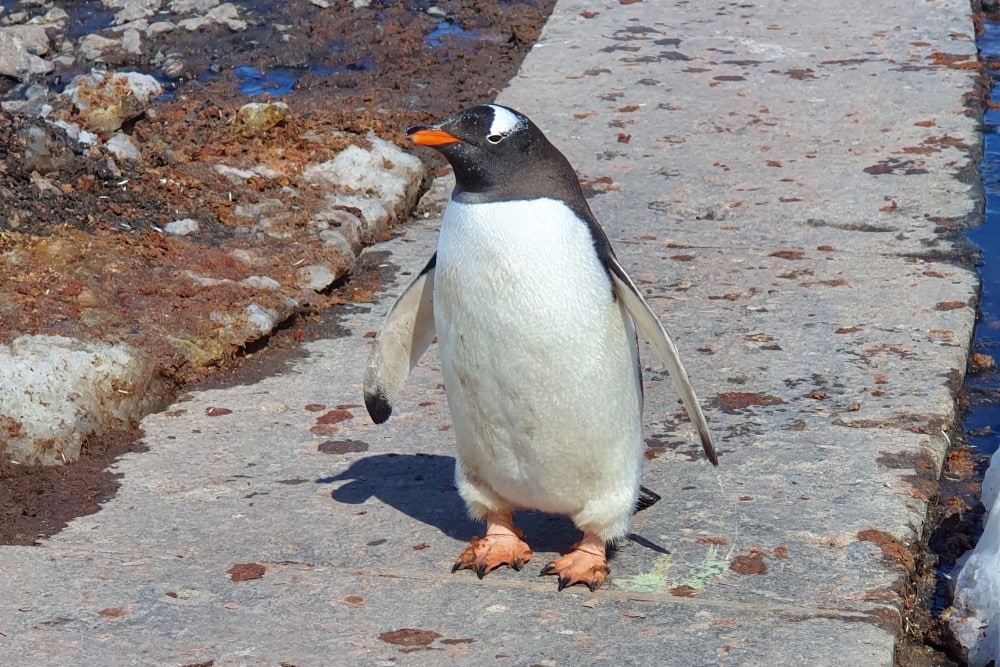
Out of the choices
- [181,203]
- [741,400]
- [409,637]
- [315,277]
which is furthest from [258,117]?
[409,637]

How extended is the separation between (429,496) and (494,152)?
1.00 metres

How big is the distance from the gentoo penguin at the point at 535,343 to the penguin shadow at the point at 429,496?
0.50 ft

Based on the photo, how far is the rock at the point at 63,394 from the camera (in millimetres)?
3625

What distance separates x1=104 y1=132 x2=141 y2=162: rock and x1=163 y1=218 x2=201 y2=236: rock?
49cm

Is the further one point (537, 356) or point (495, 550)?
point (495, 550)

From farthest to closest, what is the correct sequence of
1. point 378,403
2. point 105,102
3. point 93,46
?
1. point 93,46
2. point 105,102
3. point 378,403

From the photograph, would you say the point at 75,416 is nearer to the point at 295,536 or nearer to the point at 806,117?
the point at 295,536

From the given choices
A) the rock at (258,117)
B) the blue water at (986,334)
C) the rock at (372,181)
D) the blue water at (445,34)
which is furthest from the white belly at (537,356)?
the blue water at (445,34)

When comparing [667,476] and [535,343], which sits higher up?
[535,343]

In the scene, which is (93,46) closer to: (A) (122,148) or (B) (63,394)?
(A) (122,148)

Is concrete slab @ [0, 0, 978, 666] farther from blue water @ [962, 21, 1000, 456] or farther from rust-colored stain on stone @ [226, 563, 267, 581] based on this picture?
blue water @ [962, 21, 1000, 456]

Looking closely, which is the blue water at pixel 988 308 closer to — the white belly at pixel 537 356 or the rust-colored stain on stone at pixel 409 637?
the white belly at pixel 537 356

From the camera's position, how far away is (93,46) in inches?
300

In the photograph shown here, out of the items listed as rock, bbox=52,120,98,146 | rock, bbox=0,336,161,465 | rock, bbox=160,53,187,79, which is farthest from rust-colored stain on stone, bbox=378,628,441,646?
rock, bbox=160,53,187,79
